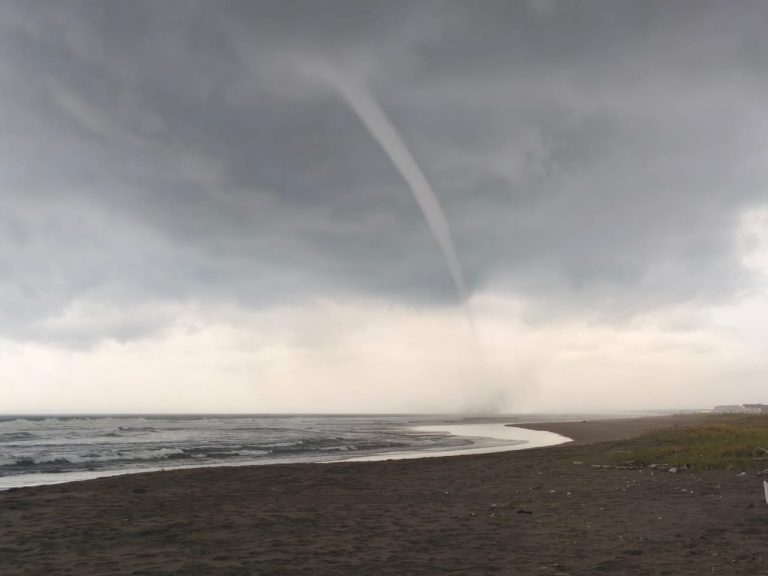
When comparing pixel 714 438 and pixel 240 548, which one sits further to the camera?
pixel 714 438

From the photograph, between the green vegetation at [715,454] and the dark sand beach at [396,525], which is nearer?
the dark sand beach at [396,525]

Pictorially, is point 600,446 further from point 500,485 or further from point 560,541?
point 560,541

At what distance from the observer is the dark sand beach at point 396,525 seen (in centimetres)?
920

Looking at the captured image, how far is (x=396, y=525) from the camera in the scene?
12.5m

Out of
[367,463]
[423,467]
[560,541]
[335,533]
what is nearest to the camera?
[560,541]

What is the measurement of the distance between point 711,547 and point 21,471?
29734 millimetres

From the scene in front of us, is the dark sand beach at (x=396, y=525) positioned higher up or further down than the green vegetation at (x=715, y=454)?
further down

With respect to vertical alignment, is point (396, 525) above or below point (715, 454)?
below

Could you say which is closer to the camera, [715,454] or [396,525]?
[396,525]

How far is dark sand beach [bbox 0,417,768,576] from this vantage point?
30.2ft

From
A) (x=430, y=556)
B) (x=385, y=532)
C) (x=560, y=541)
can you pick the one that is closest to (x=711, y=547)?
(x=560, y=541)

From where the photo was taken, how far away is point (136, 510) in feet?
47.7

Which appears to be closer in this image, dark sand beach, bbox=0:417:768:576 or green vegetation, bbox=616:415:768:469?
dark sand beach, bbox=0:417:768:576

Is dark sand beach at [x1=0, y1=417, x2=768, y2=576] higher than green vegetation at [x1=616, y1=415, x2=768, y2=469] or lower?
lower
